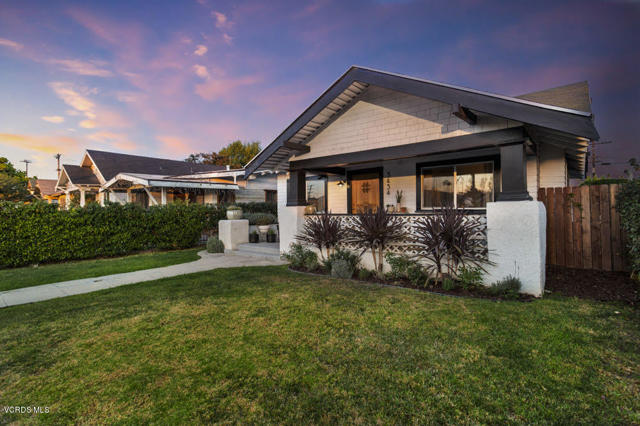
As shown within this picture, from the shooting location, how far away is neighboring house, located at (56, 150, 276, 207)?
16.7 m

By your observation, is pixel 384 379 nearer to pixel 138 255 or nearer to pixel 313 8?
pixel 138 255

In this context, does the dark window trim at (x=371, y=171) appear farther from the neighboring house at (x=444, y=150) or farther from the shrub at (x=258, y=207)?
the shrub at (x=258, y=207)

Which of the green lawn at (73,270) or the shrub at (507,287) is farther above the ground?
the shrub at (507,287)

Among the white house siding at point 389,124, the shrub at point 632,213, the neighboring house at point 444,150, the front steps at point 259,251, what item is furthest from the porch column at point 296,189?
the shrub at point 632,213

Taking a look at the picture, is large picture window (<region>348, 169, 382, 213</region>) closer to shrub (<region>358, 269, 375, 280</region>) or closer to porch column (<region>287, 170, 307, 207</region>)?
porch column (<region>287, 170, 307, 207</region>)

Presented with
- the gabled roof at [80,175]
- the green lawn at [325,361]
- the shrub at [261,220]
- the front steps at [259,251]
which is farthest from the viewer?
the gabled roof at [80,175]

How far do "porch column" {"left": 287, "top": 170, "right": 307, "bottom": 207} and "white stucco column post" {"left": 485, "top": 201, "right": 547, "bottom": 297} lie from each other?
191 inches

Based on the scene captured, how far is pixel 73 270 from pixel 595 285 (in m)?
11.7

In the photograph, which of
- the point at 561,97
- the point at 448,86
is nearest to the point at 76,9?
the point at 448,86

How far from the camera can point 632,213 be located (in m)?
4.34

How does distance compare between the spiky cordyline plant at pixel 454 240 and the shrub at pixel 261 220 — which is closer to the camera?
the spiky cordyline plant at pixel 454 240

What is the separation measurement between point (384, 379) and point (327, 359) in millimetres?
581

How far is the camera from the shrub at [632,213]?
4242mm

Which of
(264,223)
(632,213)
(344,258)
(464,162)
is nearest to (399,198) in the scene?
(464,162)
